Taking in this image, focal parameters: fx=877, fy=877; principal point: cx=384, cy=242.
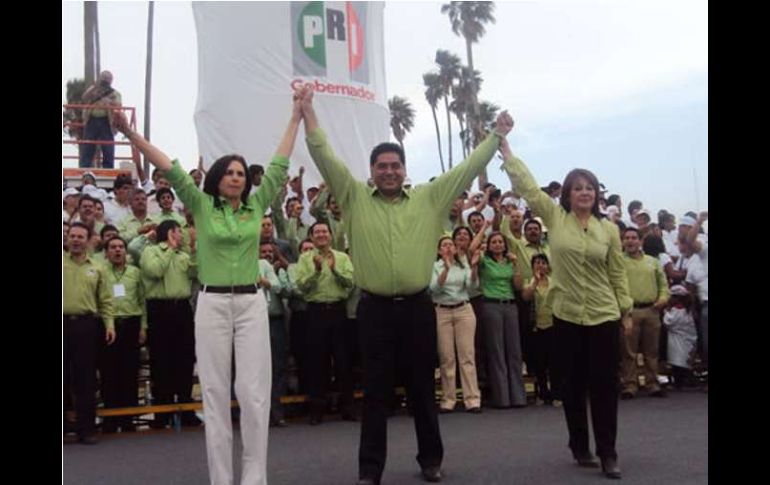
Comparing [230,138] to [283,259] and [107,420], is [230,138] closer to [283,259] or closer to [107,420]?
[283,259]

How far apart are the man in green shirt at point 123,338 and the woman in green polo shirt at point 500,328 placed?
3.72m

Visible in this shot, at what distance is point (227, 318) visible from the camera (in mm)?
5012

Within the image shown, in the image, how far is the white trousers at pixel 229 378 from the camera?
4.98 meters

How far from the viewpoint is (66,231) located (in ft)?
27.5

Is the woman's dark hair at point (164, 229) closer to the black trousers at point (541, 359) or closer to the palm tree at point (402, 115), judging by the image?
the black trousers at point (541, 359)

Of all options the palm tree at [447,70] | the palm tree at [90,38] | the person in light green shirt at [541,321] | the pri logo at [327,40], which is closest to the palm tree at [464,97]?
the palm tree at [447,70]

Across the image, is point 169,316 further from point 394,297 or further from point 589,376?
point 589,376

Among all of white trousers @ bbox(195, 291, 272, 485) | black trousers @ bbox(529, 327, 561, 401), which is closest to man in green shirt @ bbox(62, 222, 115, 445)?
white trousers @ bbox(195, 291, 272, 485)

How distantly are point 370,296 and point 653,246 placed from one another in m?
6.67

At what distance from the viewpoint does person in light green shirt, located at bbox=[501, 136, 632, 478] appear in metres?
5.97

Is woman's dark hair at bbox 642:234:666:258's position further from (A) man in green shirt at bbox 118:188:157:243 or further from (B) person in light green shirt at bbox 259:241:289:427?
(A) man in green shirt at bbox 118:188:157:243
